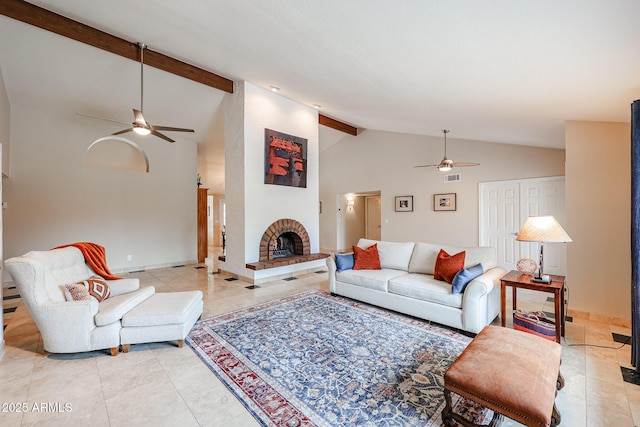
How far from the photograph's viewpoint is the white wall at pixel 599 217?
300cm

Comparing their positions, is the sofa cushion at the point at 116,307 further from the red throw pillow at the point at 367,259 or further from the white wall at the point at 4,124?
the white wall at the point at 4,124

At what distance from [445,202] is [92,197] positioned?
25.4 feet

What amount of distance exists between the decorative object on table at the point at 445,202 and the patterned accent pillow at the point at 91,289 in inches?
256

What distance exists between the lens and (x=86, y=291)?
264cm

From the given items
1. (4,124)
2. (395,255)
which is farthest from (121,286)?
(4,124)

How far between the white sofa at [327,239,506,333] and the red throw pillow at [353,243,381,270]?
111mm

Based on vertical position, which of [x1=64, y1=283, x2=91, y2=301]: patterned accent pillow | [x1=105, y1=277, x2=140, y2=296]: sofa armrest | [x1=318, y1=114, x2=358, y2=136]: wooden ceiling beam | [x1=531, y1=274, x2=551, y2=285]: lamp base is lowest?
[x1=105, y1=277, x2=140, y2=296]: sofa armrest

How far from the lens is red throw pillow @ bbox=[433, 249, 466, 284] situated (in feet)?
10.5

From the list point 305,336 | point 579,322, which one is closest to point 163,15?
point 305,336

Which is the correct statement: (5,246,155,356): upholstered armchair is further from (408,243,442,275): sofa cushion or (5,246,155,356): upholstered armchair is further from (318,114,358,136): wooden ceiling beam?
(318,114,358,136): wooden ceiling beam

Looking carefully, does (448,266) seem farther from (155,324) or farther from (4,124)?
(4,124)

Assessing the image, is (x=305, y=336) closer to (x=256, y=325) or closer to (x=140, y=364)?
(x=256, y=325)

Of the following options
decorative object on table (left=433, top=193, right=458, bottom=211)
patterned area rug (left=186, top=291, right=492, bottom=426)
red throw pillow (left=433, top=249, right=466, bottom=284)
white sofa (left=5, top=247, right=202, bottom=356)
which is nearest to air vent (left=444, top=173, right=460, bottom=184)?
decorative object on table (left=433, top=193, right=458, bottom=211)

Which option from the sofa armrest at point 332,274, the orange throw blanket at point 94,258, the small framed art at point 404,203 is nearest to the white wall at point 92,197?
the orange throw blanket at point 94,258
